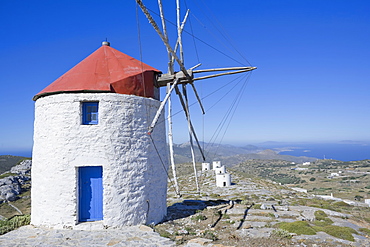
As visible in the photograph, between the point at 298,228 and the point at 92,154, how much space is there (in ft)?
26.1

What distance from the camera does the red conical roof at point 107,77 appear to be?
31.9 ft

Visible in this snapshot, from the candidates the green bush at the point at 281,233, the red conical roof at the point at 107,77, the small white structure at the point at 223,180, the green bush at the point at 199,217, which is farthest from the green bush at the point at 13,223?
the small white structure at the point at 223,180

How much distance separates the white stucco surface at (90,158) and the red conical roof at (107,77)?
1.04 feet

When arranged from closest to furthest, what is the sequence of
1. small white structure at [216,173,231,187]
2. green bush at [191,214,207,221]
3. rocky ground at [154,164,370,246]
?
rocky ground at [154,164,370,246] → green bush at [191,214,207,221] → small white structure at [216,173,231,187]

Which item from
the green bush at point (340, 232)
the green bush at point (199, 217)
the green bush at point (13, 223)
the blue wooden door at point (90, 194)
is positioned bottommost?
the green bush at point (340, 232)

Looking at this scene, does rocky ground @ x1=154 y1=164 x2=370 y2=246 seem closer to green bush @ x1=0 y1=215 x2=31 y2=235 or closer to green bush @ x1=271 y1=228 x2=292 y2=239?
green bush @ x1=271 y1=228 x2=292 y2=239

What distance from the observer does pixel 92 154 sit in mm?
9312

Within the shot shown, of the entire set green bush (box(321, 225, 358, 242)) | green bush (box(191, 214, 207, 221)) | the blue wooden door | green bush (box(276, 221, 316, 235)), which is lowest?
green bush (box(321, 225, 358, 242))

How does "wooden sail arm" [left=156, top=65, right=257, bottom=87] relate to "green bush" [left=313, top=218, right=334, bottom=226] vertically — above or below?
above

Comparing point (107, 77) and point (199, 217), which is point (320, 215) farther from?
point (107, 77)

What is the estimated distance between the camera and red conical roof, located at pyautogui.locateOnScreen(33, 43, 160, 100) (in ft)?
31.9

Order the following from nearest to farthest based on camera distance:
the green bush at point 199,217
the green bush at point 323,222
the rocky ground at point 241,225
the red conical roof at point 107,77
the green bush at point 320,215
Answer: the rocky ground at point 241,225 < the red conical roof at point 107,77 < the green bush at point 323,222 < the green bush at point 199,217 < the green bush at point 320,215

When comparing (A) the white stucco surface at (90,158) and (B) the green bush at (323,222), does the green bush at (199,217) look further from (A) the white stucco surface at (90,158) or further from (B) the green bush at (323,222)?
(B) the green bush at (323,222)

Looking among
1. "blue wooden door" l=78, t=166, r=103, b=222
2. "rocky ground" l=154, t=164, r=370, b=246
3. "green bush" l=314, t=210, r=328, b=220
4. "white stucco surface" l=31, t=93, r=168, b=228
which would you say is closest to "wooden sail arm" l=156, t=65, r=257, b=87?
"white stucco surface" l=31, t=93, r=168, b=228
